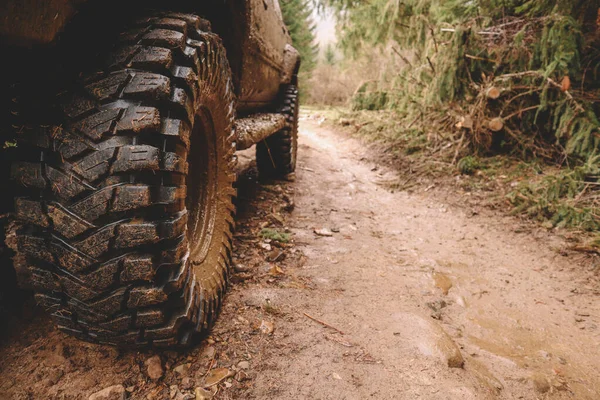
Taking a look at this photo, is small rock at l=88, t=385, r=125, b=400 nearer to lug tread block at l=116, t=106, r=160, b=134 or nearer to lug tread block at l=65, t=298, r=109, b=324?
lug tread block at l=65, t=298, r=109, b=324

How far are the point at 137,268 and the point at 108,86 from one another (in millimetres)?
646

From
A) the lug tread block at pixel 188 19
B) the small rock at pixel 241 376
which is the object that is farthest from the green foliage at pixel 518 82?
the lug tread block at pixel 188 19

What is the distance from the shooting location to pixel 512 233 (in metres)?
3.15

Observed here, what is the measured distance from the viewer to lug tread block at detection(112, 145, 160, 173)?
3.75 ft

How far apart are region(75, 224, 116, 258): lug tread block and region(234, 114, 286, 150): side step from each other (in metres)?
1.15

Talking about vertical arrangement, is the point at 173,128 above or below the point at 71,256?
above

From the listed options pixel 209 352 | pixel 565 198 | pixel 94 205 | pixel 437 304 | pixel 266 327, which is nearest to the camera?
pixel 94 205

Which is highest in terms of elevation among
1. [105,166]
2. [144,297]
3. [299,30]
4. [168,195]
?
[299,30]

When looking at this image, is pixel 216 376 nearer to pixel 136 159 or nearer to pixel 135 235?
pixel 135 235

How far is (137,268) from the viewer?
3.80ft

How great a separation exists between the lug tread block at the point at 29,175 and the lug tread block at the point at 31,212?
57mm

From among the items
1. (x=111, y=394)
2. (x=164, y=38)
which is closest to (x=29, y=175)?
(x=164, y=38)

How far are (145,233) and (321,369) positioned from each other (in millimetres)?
906

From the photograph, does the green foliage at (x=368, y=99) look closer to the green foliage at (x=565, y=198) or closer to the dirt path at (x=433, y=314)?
the green foliage at (x=565, y=198)
